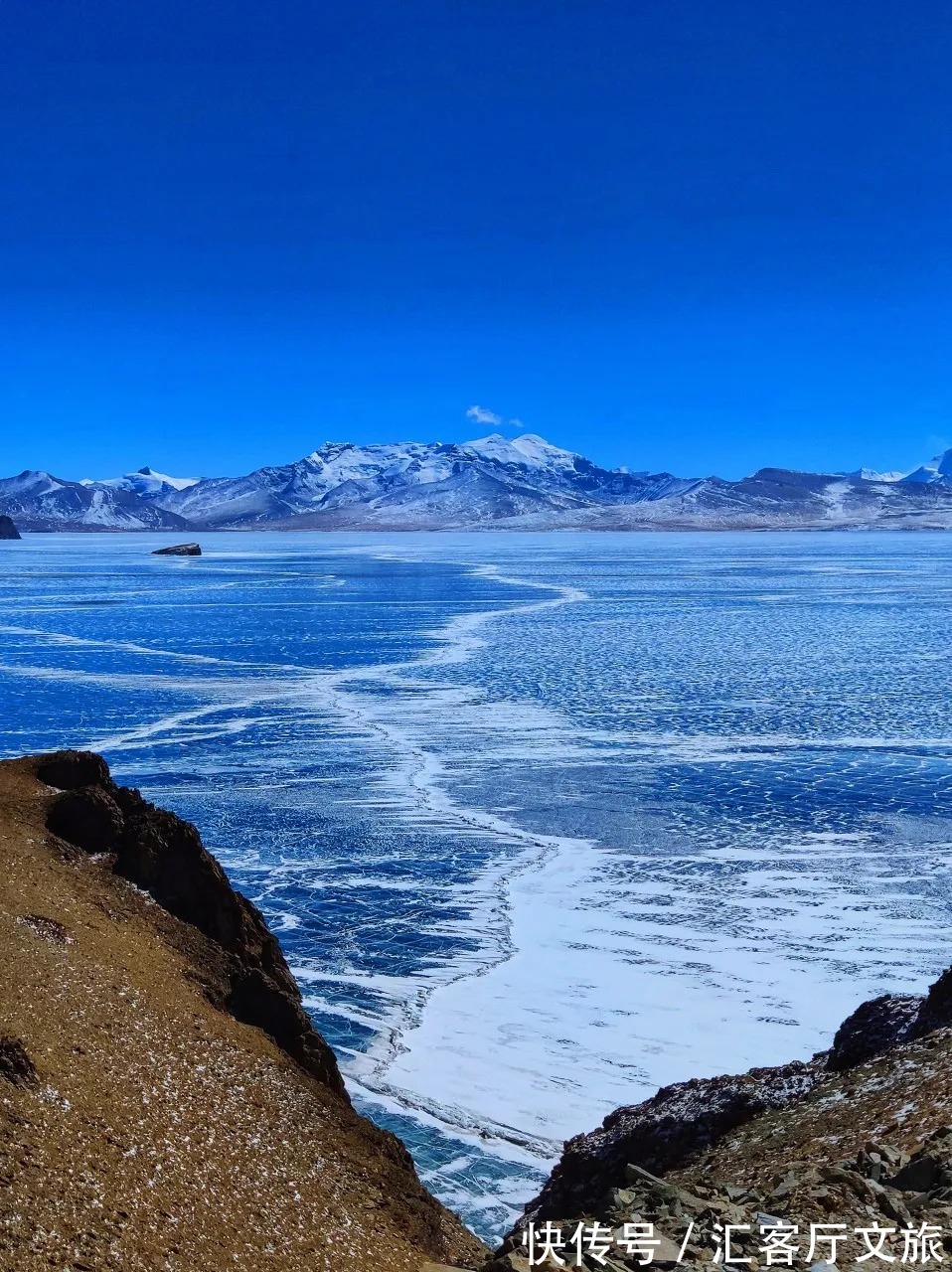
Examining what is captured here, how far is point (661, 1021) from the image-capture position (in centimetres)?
1173

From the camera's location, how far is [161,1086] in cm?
636

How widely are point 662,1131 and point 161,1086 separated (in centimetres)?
380

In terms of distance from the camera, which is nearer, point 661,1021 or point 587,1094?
point 587,1094

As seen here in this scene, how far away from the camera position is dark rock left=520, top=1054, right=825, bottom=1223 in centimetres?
809

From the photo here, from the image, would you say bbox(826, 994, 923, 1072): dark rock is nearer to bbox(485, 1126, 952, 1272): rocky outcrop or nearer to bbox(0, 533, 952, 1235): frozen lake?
bbox(0, 533, 952, 1235): frozen lake

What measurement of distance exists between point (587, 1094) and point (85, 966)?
5.15m

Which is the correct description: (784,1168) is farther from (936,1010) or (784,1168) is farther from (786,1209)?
(936,1010)

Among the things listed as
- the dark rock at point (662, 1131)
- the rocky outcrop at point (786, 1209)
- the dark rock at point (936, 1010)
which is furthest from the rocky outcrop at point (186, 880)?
the dark rock at point (936, 1010)

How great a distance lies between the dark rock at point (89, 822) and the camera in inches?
340

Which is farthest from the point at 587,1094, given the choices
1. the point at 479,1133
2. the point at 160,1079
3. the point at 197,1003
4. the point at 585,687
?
the point at 585,687

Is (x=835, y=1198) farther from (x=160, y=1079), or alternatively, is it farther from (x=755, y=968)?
(x=755, y=968)

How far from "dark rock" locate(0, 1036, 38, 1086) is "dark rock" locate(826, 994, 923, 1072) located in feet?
19.1

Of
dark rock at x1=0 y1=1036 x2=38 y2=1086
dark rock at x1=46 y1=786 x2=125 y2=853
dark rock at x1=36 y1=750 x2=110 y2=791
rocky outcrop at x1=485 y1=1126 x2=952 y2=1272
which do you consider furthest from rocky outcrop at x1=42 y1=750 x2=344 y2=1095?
rocky outcrop at x1=485 y1=1126 x2=952 y2=1272

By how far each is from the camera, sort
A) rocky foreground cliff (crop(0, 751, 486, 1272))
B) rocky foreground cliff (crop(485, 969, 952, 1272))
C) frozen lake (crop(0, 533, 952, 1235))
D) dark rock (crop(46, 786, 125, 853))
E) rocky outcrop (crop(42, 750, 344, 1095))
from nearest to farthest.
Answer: rocky foreground cliff (crop(0, 751, 486, 1272)) < rocky foreground cliff (crop(485, 969, 952, 1272)) < rocky outcrop (crop(42, 750, 344, 1095)) < dark rock (crop(46, 786, 125, 853)) < frozen lake (crop(0, 533, 952, 1235))
